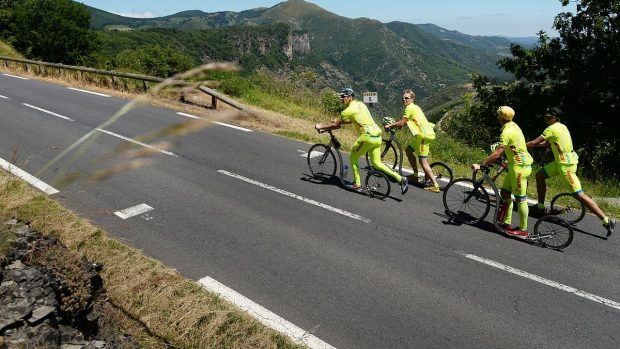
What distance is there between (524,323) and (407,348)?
1531mm

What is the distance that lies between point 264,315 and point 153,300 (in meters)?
1.22

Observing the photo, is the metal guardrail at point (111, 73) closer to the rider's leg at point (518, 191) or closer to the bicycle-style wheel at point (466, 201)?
the bicycle-style wheel at point (466, 201)

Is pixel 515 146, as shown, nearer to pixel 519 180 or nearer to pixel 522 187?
pixel 519 180

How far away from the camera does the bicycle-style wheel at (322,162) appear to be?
977cm

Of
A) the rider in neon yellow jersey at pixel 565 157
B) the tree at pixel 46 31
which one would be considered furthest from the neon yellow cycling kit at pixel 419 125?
the tree at pixel 46 31

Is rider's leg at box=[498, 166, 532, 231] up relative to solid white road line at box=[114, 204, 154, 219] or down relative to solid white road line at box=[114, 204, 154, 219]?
up

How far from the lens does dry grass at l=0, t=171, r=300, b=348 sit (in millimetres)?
4012

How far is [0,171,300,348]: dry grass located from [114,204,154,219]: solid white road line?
1116 mm

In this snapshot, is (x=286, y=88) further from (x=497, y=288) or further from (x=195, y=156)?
(x=497, y=288)

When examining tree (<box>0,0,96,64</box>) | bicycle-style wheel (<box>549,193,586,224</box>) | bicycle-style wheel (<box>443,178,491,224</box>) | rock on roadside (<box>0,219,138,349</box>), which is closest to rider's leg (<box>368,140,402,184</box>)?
bicycle-style wheel (<box>443,178,491,224</box>)

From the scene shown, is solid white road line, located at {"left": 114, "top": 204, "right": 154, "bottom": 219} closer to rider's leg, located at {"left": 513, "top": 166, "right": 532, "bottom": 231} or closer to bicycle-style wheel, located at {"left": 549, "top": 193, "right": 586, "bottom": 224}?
rider's leg, located at {"left": 513, "top": 166, "right": 532, "bottom": 231}

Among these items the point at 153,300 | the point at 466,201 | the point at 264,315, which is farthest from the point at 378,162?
the point at 153,300

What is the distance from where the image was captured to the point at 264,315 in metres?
4.95

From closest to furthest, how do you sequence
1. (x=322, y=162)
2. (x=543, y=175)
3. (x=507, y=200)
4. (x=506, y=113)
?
(x=506, y=113)
(x=507, y=200)
(x=543, y=175)
(x=322, y=162)
